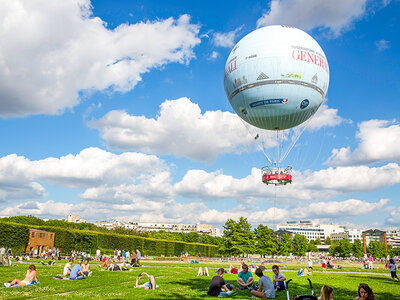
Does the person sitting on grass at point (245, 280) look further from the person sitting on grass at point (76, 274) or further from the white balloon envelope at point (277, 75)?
the white balloon envelope at point (277, 75)

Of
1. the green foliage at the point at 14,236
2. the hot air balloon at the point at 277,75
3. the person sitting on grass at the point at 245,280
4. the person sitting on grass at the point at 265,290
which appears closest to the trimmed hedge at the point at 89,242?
the green foliage at the point at 14,236

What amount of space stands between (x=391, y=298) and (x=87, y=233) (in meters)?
58.9

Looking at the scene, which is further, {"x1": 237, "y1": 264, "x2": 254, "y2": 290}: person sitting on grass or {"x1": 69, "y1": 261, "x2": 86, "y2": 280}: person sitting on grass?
{"x1": 69, "y1": 261, "x2": 86, "y2": 280}: person sitting on grass

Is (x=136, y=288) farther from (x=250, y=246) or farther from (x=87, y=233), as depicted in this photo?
(x=250, y=246)

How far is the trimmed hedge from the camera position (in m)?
50.4

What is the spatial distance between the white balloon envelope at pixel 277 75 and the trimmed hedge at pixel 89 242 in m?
43.0

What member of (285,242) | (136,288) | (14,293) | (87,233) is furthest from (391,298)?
(285,242)

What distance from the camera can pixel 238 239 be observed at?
72750mm

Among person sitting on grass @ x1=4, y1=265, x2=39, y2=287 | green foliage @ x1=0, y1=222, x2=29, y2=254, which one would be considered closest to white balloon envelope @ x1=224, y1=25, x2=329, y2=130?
person sitting on grass @ x1=4, y1=265, x2=39, y2=287

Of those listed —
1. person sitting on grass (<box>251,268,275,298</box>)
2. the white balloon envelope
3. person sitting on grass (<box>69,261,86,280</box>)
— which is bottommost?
person sitting on grass (<box>69,261,86,280</box>)

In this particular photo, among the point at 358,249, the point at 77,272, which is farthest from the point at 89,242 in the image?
the point at 358,249

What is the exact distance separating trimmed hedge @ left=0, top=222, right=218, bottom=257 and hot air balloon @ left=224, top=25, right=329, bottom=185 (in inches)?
1684

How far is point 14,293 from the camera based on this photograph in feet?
40.7

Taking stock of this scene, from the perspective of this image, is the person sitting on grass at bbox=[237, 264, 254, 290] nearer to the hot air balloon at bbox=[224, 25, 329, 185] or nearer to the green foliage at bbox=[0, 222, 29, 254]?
the hot air balloon at bbox=[224, 25, 329, 185]
